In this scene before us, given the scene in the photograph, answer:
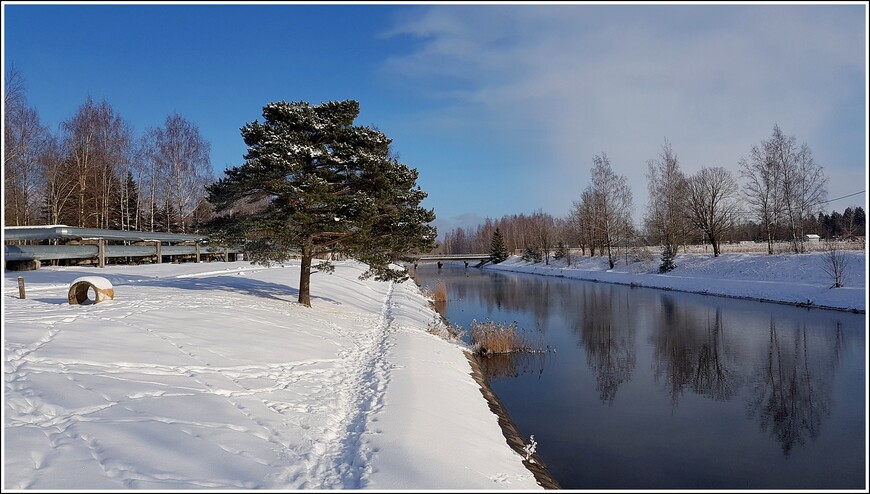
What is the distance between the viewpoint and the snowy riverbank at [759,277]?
74.8 ft

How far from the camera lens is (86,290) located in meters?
10.9

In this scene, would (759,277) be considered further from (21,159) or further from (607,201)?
(21,159)

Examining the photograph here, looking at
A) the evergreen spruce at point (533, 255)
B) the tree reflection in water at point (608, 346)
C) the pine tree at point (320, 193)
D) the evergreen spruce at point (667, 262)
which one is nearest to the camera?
the tree reflection in water at point (608, 346)

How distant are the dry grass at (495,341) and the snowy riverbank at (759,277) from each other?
11.4 meters

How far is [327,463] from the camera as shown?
5.19m

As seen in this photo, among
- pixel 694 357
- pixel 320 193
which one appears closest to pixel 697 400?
pixel 694 357

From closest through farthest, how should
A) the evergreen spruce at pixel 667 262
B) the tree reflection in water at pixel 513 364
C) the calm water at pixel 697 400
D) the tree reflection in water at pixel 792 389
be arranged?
1. the calm water at pixel 697 400
2. the tree reflection in water at pixel 792 389
3. the tree reflection in water at pixel 513 364
4. the evergreen spruce at pixel 667 262

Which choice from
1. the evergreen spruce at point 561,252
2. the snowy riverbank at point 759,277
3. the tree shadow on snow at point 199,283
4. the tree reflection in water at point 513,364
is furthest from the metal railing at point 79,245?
the evergreen spruce at point 561,252

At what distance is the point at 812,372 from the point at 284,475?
13.1 m

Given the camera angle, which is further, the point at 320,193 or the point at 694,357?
the point at 694,357

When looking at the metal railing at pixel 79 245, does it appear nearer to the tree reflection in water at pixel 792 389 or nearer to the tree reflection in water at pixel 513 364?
the tree reflection in water at pixel 513 364

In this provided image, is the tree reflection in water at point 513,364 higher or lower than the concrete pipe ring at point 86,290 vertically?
lower

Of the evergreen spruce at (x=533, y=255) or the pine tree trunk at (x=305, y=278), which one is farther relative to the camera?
the evergreen spruce at (x=533, y=255)

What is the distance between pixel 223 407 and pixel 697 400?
9.47 metres
